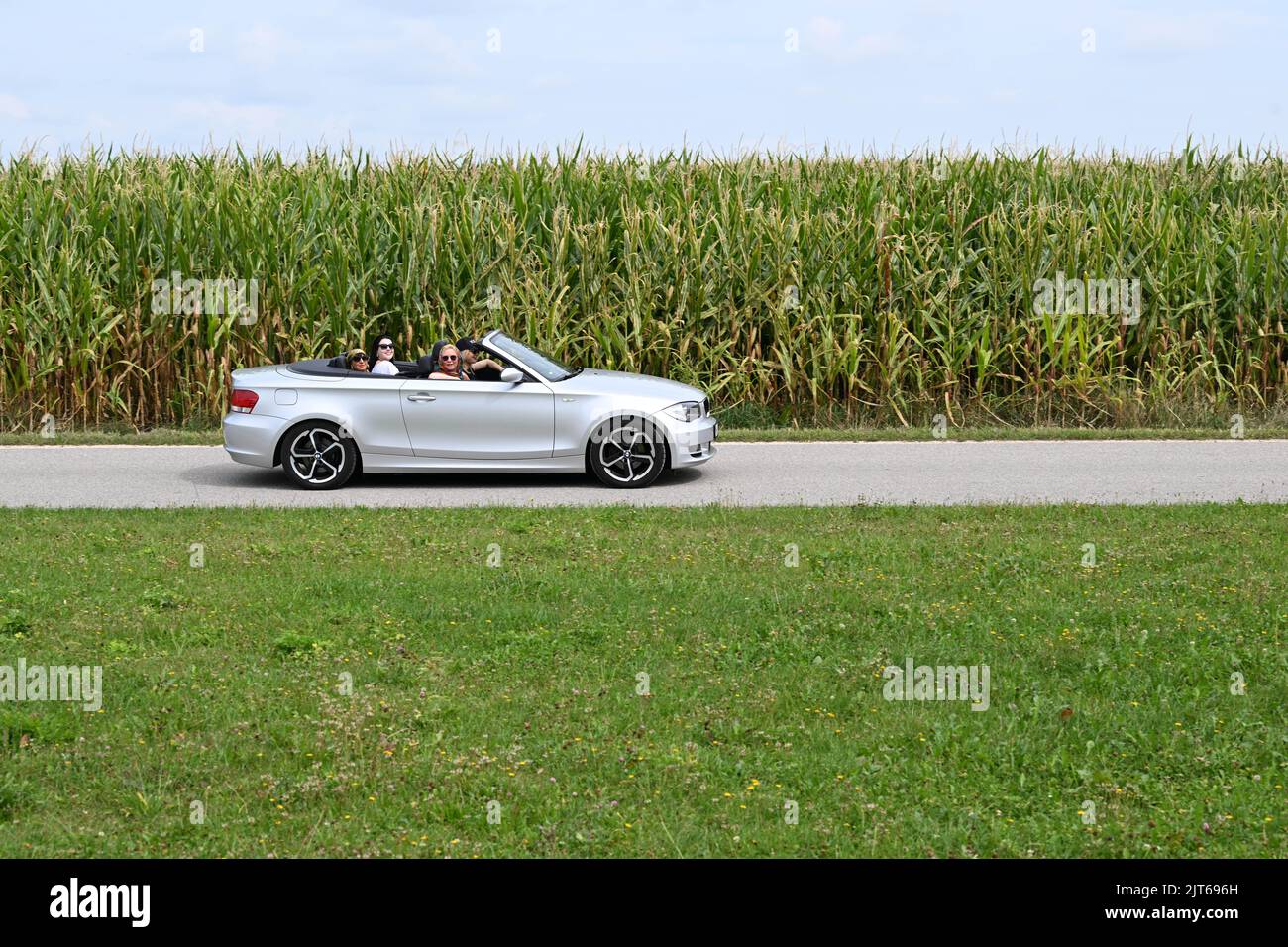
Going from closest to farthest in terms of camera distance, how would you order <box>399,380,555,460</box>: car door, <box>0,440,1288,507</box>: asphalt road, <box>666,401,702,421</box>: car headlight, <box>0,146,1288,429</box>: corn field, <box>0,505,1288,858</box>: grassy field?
<box>0,505,1288,858</box>: grassy field < <box>0,440,1288,507</box>: asphalt road < <box>399,380,555,460</box>: car door < <box>666,401,702,421</box>: car headlight < <box>0,146,1288,429</box>: corn field

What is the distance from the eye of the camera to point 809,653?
8.13 metres

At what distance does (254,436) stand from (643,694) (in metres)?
7.75

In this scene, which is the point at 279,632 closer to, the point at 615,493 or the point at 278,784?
the point at 278,784

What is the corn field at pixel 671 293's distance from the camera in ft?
62.2

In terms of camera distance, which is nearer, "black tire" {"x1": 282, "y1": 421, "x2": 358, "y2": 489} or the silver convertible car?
the silver convertible car

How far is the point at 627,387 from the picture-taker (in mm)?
14188

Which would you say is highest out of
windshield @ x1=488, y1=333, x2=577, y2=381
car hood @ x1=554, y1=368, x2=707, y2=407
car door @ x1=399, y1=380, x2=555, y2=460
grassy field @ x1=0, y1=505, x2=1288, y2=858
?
windshield @ x1=488, y1=333, x2=577, y2=381

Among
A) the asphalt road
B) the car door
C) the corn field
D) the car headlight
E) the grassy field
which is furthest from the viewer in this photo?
the corn field

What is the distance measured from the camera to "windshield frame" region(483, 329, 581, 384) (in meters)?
14.1

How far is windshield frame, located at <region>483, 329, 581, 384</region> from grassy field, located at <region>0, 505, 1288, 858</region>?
2.86m

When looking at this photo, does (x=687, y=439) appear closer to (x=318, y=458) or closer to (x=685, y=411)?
(x=685, y=411)

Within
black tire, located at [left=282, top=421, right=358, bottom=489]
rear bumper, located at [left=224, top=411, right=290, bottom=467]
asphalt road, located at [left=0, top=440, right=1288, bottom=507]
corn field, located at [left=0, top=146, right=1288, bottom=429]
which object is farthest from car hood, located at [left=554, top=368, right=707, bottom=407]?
corn field, located at [left=0, top=146, right=1288, bottom=429]

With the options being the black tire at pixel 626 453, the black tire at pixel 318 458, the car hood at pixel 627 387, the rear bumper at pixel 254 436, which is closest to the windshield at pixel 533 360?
the car hood at pixel 627 387

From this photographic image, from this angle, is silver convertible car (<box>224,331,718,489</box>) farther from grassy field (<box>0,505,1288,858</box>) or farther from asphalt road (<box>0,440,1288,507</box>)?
grassy field (<box>0,505,1288,858</box>)
